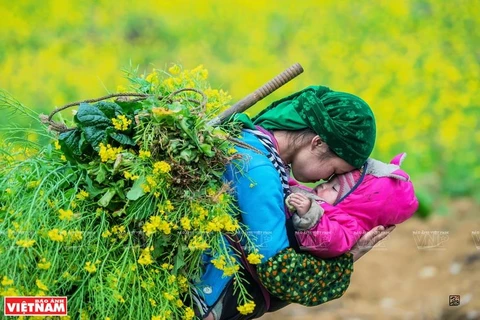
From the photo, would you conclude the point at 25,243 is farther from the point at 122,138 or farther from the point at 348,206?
the point at 348,206

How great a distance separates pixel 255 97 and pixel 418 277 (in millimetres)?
2986

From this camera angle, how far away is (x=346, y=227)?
8.30 feet

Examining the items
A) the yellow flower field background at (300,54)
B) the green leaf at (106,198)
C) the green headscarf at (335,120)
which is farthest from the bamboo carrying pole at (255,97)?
the yellow flower field background at (300,54)

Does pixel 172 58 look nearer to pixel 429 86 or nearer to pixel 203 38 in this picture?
pixel 203 38

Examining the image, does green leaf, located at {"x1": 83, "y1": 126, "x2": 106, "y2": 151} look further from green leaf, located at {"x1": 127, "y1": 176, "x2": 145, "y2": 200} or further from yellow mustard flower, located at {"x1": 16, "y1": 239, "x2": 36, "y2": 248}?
yellow mustard flower, located at {"x1": 16, "y1": 239, "x2": 36, "y2": 248}

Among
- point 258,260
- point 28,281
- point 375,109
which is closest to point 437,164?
point 375,109

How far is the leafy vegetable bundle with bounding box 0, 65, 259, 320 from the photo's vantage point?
2189 millimetres

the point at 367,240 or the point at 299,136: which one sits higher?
the point at 299,136

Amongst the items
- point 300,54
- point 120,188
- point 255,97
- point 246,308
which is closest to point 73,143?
point 120,188

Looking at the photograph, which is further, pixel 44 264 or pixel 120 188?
pixel 120 188

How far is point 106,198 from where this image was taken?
2.22 meters

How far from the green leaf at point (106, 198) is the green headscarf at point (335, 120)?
2.21 ft

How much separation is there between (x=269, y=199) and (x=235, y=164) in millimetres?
163

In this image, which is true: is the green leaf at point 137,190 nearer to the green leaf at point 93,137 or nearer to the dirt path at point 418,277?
the green leaf at point 93,137
